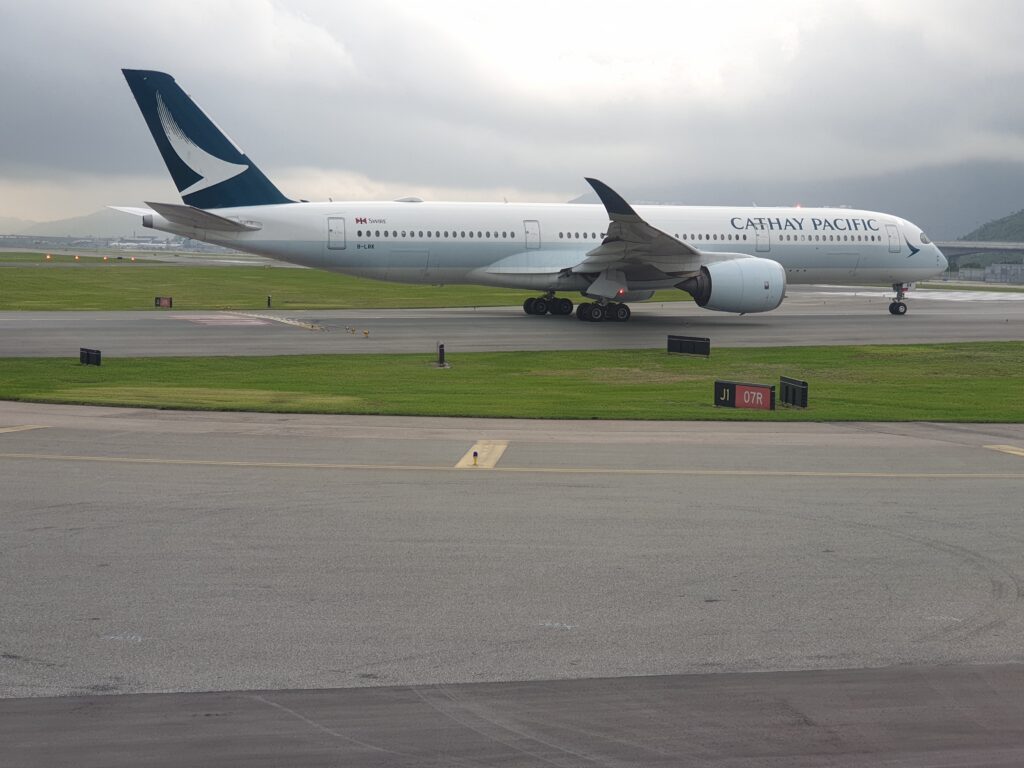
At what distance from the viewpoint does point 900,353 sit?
101ft

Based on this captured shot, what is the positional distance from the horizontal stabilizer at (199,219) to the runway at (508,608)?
2304cm

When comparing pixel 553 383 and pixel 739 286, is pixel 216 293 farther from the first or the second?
pixel 553 383

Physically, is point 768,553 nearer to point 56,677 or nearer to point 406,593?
point 406,593

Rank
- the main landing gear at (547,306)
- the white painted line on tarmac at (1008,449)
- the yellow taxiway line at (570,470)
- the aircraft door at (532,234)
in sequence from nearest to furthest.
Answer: the yellow taxiway line at (570,470)
the white painted line on tarmac at (1008,449)
the aircraft door at (532,234)
the main landing gear at (547,306)

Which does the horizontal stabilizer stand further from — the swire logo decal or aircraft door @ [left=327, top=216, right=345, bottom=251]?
aircraft door @ [left=327, top=216, right=345, bottom=251]

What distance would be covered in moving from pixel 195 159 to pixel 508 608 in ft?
109

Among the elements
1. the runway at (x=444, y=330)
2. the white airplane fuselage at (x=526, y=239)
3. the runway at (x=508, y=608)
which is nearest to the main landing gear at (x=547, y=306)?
the runway at (x=444, y=330)

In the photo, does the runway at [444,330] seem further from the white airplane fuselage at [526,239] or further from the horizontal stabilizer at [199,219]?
the horizontal stabilizer at [199,219]

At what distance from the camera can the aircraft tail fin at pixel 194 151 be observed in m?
37.9

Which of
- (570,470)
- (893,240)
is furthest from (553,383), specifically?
(893,240)

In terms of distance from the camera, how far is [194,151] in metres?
38.5

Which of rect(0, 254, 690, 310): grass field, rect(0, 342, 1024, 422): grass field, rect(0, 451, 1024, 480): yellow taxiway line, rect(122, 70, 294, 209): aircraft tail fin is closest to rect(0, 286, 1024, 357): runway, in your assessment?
rect(0, 342, 1024, 422): grass field

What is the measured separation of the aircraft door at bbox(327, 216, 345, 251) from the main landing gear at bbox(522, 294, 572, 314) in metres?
8.22

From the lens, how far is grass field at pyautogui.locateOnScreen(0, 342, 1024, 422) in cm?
1995
